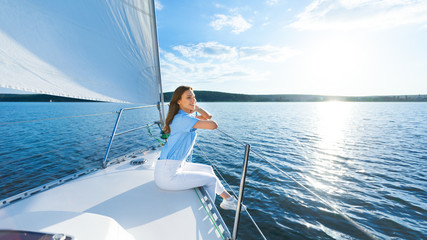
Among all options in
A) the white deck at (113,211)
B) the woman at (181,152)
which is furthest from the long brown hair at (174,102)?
the white deck at (113,211)

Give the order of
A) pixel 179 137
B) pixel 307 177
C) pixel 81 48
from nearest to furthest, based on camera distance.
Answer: pixel 179 137, pixel 81 48, pixel 307 177

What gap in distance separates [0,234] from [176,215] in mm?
1273

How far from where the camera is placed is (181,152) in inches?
90.3

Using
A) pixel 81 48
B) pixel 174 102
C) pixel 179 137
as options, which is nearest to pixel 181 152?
pixel 179 137

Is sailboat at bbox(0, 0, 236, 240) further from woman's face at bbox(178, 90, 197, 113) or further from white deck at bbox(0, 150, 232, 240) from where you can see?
woman's face at bbox(178, 90, 197, 113)

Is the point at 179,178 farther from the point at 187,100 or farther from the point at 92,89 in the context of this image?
the point at 92,89

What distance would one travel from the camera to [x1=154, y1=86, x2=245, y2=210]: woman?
7.35 feet

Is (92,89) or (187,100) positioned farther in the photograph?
(92,89)

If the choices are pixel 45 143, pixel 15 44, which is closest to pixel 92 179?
pixel 15 44

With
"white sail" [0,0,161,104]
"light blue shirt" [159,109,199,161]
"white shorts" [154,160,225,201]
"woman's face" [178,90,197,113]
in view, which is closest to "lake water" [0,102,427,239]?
"white sail" [0,0,161,104]

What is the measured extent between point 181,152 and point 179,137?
7.5 inches

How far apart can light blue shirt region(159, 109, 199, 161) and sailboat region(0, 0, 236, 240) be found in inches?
20.9

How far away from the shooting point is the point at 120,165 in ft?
11.0

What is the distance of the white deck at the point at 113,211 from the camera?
1.25m
